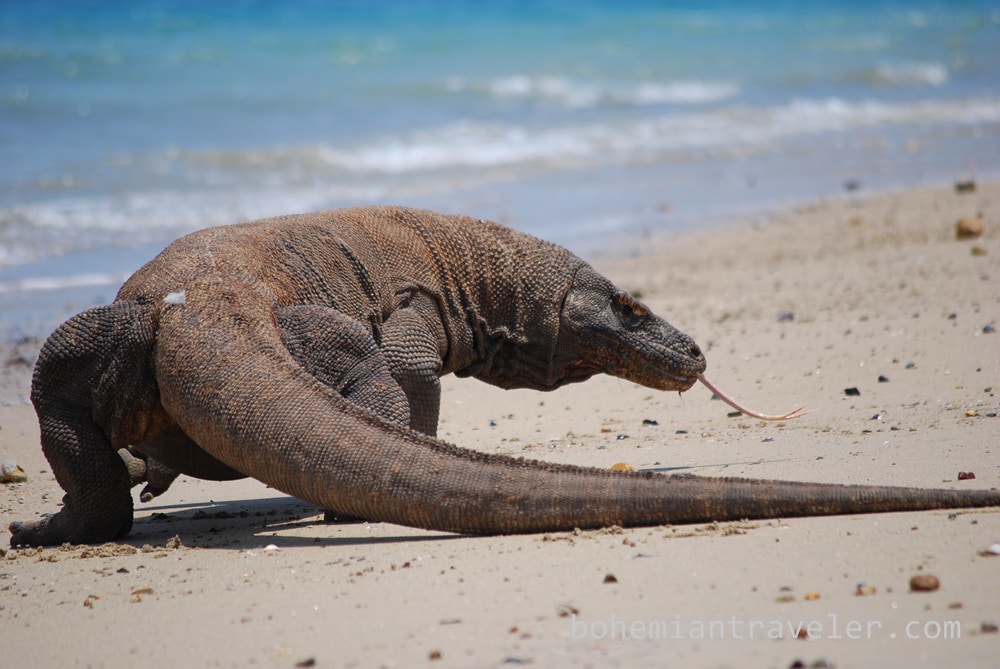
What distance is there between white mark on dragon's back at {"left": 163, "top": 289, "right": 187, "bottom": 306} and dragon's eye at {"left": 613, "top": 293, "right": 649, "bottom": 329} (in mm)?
2419

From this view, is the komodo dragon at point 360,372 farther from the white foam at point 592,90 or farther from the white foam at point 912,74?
the white foam at point 912,74

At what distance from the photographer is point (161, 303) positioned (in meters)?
4.99

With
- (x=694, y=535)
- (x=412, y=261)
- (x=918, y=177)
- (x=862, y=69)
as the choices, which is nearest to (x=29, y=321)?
(x=412, y=261)

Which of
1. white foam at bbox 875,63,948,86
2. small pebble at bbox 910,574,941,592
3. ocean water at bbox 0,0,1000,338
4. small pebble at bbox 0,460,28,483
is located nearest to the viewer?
small pebble at bbox 910,574,941,592

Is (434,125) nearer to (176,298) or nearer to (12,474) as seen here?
(12,474)

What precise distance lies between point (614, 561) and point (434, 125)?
19.1 metres

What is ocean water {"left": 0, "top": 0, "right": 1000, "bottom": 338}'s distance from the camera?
15086 millimetres

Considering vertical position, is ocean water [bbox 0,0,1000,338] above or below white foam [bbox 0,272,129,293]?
above

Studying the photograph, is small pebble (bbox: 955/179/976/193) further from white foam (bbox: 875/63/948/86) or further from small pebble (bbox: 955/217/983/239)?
white foam (bbox: 875/63/948/86)

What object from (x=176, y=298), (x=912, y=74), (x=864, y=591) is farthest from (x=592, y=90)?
(x=864, y=591)

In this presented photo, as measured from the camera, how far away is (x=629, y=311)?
21.1 ft

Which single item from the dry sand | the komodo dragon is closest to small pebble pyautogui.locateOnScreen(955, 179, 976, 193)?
the dry sand

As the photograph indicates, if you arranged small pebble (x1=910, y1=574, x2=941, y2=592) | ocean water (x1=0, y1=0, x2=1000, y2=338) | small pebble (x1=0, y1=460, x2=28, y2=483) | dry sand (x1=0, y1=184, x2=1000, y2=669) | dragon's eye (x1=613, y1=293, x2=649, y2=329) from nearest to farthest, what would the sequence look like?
dry sand (x1=0, y1=184, x2=1000, y2=669)
small pebble (x1=910, y1=574, x2=941, y2=592)
dragon's eye (x1=613, y1=293, x2=649, y2=329)
small pebble (x1=0, y1=460, x2=28, y2=483)
ocean water (x1=0, y1=0, x2=1000, y2=338)

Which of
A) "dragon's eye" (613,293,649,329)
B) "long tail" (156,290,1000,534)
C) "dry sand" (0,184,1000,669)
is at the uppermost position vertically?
"dragon's eye" (613,293,649,329)
